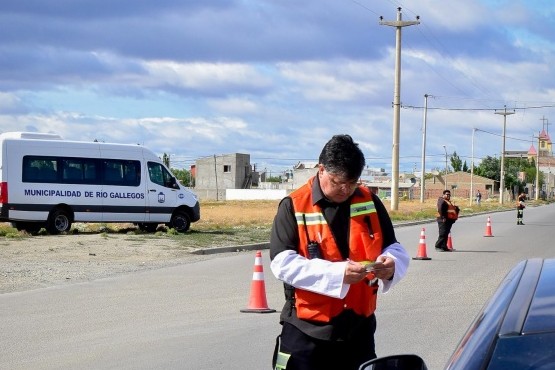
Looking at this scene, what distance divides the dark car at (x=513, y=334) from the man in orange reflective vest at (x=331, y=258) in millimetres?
1237

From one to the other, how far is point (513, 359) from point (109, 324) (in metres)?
9.35

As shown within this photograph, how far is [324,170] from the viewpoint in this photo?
4.79 meters

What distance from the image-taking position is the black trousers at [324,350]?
15.6 feet

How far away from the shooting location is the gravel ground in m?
16.5

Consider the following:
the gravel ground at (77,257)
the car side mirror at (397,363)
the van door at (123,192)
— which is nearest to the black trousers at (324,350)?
the car side mirror at (397,363)

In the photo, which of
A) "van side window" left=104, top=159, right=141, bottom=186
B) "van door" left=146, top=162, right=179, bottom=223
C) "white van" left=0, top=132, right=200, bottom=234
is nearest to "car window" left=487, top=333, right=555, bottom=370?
"white van" left=0, top=132, right=200, bottom=234

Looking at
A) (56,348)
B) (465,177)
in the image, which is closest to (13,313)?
(56,348)

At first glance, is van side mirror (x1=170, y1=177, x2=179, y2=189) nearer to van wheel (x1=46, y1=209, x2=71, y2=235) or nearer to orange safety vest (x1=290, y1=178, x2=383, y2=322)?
van wheel (x1=46, y1=209, x2=71, y2=235)

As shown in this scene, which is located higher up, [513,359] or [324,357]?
[513,359]

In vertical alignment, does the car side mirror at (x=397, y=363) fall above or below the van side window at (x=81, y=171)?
below

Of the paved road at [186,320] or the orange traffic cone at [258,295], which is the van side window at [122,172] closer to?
the paved road at [186,320]

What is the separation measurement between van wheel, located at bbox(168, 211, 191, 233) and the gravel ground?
89.8 inches

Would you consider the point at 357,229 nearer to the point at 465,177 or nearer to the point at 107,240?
the point at 107,240

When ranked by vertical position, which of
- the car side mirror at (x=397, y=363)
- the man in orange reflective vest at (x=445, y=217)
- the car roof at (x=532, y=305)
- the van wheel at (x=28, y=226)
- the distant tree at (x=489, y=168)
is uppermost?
the distant tree at (x=489, y=168)
